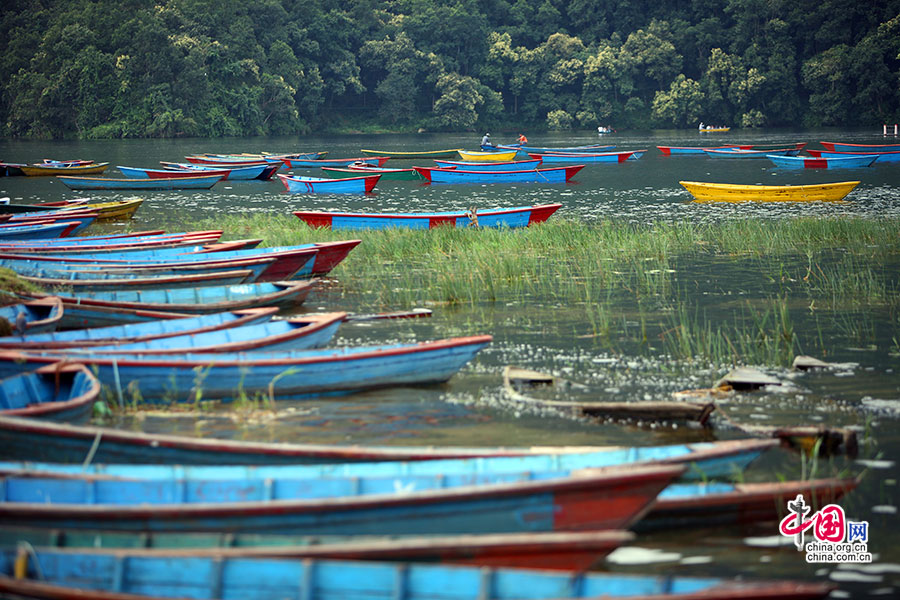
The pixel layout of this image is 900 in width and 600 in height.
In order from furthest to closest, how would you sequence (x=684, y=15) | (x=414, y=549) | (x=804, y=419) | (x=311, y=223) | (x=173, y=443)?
(x=684, y=15) → (x=311, y=223) → (x=804, y=419) → (x=173, y=443) → (x=414, y=549)

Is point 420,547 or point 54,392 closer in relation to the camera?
point 420,547

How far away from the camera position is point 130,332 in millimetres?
9898

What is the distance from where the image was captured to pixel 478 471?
5492 millimetres

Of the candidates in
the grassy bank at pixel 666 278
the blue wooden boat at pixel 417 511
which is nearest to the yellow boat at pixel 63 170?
the grassy bank at pixel 666 278

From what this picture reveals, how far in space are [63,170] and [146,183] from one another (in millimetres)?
5484

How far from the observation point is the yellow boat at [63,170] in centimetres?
3903

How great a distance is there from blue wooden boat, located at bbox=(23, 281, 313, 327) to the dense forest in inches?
2429

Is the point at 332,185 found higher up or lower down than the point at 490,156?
lower down

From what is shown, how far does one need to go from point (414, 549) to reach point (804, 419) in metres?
5.47

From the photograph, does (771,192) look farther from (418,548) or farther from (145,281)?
(418,548)

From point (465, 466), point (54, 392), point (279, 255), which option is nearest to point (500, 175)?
point (279, 255)

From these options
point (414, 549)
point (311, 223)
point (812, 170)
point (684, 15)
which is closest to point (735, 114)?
point (684, 15)

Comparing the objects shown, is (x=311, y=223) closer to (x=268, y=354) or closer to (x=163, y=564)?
(x=268, y=354)

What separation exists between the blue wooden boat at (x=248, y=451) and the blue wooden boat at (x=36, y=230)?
12754 millimetres
